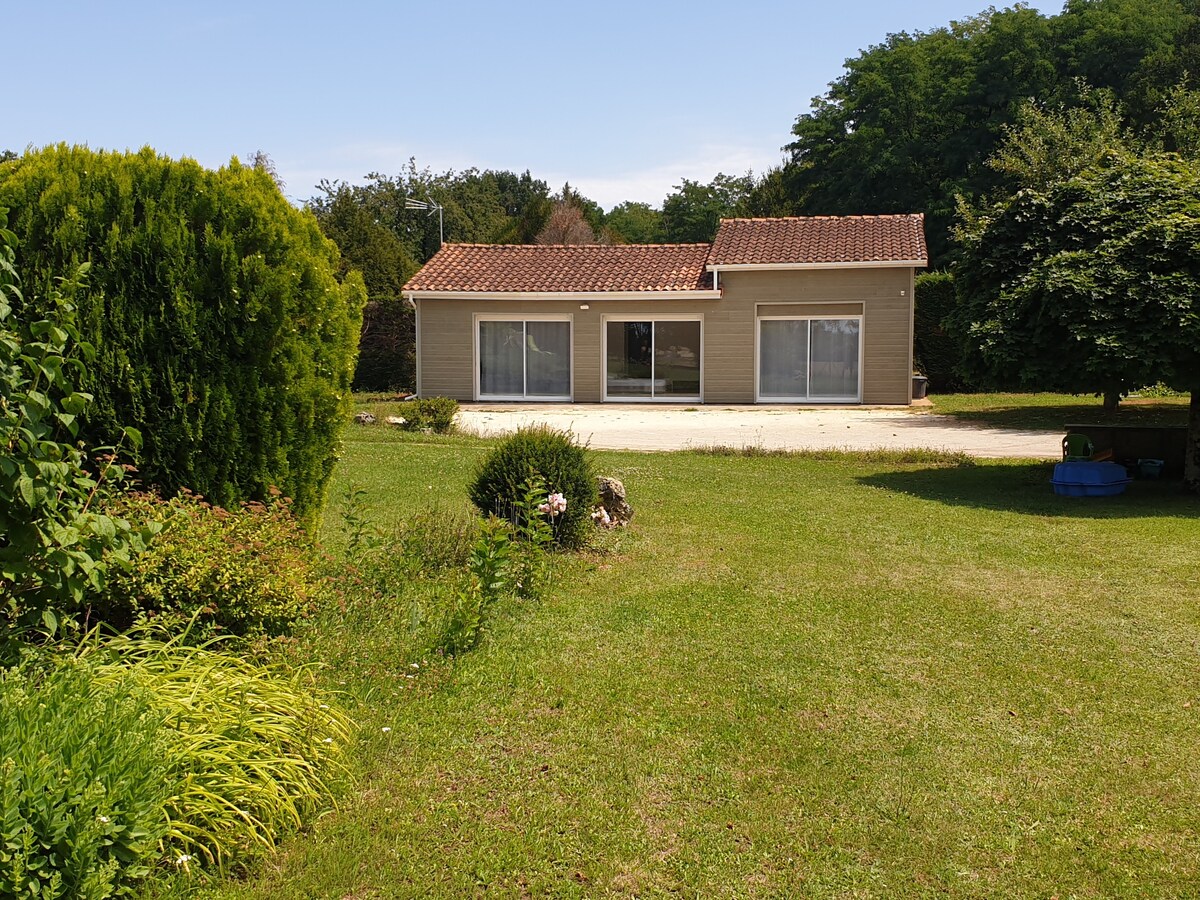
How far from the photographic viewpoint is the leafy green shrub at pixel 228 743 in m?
3.49

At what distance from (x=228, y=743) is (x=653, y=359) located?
2545cm

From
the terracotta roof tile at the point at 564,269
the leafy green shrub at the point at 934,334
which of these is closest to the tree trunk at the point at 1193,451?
the leafy green shrub at the point at 934,334

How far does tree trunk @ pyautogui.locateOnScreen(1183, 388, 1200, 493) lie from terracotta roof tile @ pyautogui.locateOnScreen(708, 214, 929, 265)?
14.8 meters

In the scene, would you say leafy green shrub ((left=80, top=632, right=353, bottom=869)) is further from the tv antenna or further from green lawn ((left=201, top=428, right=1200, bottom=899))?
the tv antenna

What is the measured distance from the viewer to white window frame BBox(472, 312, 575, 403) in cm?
2889

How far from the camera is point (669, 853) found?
12.6 feet

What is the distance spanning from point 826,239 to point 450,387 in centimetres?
1146

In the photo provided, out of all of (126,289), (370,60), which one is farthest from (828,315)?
(126,289)

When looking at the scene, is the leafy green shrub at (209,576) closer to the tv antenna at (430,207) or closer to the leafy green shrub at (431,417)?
the leafy green shrub at (431,417)

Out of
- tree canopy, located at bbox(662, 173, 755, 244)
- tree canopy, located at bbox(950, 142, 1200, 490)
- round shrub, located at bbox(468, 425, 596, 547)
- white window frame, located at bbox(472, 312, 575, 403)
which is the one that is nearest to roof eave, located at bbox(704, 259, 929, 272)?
white window frame, located at bbox(472, 312, 575, 403)

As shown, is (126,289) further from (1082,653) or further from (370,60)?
(370,60)

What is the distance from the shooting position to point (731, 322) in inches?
1104

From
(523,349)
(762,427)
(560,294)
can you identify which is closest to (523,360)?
(523,349)

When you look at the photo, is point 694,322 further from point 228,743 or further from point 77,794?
point 77,794
